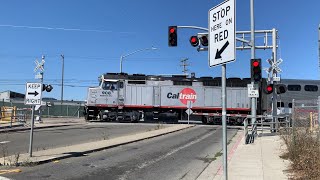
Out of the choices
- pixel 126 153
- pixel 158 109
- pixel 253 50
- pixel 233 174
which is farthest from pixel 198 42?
pixel 158 109

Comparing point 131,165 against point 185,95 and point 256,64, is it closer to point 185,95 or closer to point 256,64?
point 256,64

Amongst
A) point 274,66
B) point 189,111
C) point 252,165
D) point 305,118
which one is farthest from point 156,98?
point 252,165

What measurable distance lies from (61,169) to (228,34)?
728 cm

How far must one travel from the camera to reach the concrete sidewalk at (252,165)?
11.0m

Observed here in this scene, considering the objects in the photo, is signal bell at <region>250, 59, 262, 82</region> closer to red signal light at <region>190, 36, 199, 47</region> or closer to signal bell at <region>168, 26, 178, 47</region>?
red signal light at <region>190, 36, 199, 47</region>

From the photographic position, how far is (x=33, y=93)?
46.1 feet

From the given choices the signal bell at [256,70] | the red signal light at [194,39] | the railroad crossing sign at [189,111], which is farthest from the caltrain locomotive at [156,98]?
the signal bell at [256,70]

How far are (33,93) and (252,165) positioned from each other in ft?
24.5

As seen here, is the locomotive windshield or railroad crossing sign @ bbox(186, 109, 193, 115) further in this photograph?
the locomotive windshield

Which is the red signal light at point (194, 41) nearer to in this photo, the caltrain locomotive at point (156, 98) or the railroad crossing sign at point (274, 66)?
the railroad crossing sign at point (274, 66)

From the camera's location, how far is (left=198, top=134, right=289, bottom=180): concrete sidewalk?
36.0 ft

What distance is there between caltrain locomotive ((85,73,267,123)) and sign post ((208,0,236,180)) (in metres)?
35.0

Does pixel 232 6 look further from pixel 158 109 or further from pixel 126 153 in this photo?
pixel 158 109

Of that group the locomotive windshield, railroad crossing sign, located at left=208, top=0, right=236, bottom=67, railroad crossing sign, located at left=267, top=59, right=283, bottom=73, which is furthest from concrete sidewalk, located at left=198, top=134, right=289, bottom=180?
the locomotive windshield
